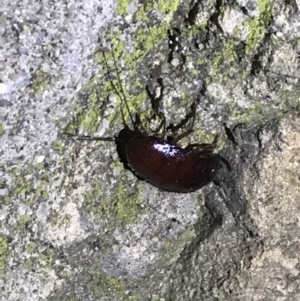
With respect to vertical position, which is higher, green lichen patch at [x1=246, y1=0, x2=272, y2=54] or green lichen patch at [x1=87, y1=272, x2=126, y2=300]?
green lichen patch at [x1=246, y1=0, x2=272, y2=54]

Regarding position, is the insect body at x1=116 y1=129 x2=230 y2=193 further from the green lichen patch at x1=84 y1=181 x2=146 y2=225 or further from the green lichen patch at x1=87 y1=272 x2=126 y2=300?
the green lichen patch at x1=87 y1=272 x2=126 y2=300

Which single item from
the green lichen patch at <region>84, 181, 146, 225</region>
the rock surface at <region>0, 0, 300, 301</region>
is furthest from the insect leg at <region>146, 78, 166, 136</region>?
the green lichen patch at <region>84, 181, 146, 225</region>

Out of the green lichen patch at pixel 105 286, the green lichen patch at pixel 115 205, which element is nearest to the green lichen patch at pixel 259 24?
the green lichen patch at pixel 115 205

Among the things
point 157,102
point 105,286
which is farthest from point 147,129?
point 105,286

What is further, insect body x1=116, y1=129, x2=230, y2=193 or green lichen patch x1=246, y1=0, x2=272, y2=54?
insect body x1=116, y1=129, x2=230, y2=193

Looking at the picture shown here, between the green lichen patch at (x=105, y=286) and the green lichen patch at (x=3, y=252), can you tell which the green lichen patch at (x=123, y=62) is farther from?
the green lichen patch at (x=105, y=286)

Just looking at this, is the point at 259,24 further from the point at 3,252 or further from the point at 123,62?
the point at 3,252

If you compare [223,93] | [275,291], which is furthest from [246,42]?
[275,291]
